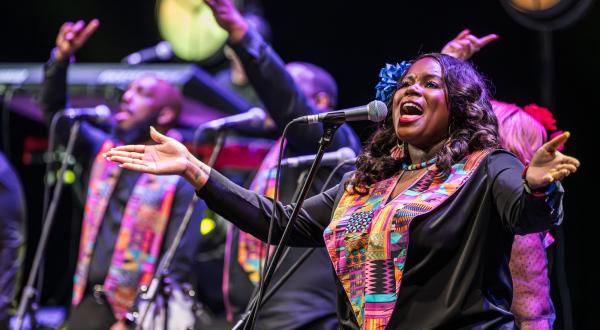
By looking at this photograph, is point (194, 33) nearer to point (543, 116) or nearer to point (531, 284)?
point (543, 116)

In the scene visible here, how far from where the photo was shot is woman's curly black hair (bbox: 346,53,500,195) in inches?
89.3

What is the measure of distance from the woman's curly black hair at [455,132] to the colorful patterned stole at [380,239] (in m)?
0.06

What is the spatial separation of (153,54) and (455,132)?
409cm

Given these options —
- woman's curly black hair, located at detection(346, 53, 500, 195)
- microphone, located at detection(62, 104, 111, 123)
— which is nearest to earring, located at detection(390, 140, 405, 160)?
woman's curly black hair, located at detection(346, 53, 500, 195)

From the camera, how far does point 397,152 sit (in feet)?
8.29

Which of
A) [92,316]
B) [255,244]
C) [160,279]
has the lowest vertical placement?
[92,316]

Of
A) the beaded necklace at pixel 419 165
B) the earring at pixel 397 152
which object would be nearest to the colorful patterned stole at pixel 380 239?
the beaded necklace at pixel 419 165

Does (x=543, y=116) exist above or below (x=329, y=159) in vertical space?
above

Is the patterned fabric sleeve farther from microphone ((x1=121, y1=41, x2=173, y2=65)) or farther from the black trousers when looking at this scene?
microphone ((x1=121, y1=41, x2=173, y2=65))

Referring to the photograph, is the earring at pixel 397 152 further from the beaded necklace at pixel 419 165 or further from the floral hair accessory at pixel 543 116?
the floral hair accessory at pixel 543 116

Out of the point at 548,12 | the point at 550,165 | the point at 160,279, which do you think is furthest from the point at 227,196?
the point at 548,12

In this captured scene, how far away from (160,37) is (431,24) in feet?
7.73

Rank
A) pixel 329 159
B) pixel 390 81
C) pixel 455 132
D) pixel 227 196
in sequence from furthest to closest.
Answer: pixel 329 159 < pixel 390 81 < pixel 227 196 < pixel 455 132

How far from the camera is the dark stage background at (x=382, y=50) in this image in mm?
3963
